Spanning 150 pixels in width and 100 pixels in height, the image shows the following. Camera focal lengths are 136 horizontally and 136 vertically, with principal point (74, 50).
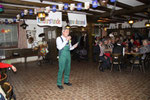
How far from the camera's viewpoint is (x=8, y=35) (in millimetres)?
8703

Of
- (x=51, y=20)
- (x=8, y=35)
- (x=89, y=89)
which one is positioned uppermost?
(x=51, y=20)

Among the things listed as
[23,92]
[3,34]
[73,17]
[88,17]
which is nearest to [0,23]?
[3,34]

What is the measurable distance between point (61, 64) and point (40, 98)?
3.41 ft

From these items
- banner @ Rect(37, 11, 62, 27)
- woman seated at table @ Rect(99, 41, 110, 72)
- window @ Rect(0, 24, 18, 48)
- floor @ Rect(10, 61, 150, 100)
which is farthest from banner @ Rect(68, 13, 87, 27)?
window @ Rect(0, 24, 18, 48)

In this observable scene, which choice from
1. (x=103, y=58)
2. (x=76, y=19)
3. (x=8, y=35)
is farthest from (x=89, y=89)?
(x=8, y=35)

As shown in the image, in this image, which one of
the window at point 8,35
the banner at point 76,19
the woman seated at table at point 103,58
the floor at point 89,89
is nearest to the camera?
the floor at point 89,89

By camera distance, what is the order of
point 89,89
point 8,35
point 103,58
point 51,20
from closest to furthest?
point 89,89, point 103,58, point 51,20, point 8,35

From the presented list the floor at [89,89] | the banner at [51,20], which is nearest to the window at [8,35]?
the banner at [51,20]

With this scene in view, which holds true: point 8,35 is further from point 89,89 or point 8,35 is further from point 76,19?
point 89,89

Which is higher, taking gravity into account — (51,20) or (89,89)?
(51,20)

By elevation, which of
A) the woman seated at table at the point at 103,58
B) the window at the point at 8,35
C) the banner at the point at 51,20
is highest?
the banner at the point at 51,20

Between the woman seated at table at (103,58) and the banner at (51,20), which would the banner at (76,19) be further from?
the woman seated at table at (103,58)

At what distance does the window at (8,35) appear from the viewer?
332 inches

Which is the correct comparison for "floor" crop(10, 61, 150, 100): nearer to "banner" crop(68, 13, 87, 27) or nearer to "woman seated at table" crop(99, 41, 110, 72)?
"woman seated at table" crop(99, 41, 110, 72)
